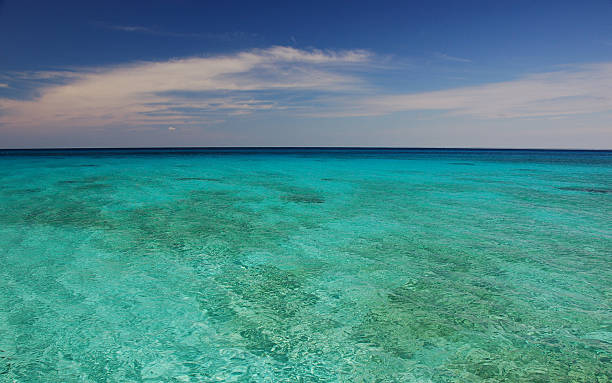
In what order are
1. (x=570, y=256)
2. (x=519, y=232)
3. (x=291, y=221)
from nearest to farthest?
(x=570, y=256), (x=519, y=232), (x=291, y=221)

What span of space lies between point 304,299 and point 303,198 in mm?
7797

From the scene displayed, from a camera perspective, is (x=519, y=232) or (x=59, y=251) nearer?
(x=59, y=251)

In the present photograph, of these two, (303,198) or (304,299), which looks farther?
(303,198)

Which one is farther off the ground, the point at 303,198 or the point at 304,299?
the point at 303,198

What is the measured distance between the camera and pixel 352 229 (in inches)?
292

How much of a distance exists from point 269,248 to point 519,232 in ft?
16.1

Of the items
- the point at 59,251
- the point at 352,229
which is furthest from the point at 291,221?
the point at 59,251

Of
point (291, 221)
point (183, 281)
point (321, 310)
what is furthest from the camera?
point (291, 221)

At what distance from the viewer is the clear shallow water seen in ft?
A: 9.34

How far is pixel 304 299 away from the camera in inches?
158

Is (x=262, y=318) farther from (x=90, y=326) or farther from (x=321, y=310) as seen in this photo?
(x=90, y=326)

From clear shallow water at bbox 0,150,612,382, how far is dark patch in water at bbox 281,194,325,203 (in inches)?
107

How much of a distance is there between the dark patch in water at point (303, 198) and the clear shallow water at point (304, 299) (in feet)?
8.90

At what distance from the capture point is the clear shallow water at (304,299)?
285cm
